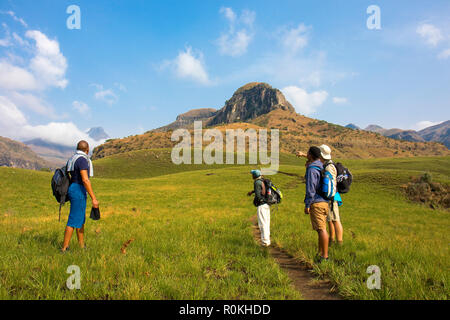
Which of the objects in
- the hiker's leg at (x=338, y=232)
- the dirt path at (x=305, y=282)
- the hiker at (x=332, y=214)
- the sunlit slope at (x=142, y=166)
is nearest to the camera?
the dirt path at (x=305, y=282)

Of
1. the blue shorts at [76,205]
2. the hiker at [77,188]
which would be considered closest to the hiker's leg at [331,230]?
the hiker at [77,188]

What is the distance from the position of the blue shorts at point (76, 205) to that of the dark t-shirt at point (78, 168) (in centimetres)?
14

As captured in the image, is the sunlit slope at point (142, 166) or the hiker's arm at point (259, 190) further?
the sunlit slope at point (142, 166)

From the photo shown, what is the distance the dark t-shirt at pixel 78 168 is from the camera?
6.09 metres

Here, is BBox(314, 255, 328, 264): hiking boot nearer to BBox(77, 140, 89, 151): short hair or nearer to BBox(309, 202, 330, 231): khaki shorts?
BBox(309, 202, 330, 231): khaki shorts

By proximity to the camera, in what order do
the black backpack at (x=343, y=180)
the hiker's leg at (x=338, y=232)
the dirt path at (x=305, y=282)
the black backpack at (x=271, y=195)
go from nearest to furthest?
the dirt path at (x=305, y=282)
the hiker's leg at (x=338, y=232)
the black backpack at (x=343, y=180)
the black backpack at (x=271, y=195)

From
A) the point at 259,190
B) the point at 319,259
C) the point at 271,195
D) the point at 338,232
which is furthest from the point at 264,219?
the point at 338,232

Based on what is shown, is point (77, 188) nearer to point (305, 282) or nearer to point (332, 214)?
point (305, 282)

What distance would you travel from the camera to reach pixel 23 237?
736 cm

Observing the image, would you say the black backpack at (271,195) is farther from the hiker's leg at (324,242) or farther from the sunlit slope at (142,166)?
the sunlit slope at (142,166)

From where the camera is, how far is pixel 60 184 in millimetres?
6031
